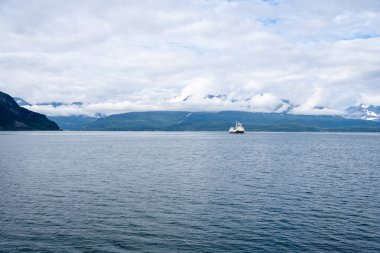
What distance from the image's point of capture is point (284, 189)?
78.5 m

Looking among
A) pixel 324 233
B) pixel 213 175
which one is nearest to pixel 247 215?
pixel 324 233

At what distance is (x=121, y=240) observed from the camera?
4556 cm

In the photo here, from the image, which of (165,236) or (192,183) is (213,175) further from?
(165,236)

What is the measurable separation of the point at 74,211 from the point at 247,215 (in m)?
Answer: 27.5

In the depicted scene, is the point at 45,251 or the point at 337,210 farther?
the point at 337,210

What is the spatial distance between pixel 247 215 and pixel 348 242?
1594 cm

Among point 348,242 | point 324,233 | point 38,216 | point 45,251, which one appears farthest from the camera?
point 38,216

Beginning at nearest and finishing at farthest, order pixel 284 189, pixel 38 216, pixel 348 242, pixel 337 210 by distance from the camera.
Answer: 1. pixel 348 242
2. pixel 38 216
3. pixel 337 210
4. pixel 284 189

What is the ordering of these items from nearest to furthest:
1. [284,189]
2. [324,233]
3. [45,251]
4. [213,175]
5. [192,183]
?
1. [45,251]
2. [324,233]
3. [284,189]
4. [192,183]
5. [213,175]

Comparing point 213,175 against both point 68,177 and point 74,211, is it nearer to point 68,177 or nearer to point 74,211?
point 68,177

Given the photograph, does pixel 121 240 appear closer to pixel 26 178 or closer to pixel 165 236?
pixel 165 236

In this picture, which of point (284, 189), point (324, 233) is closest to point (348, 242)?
point (324, 233)

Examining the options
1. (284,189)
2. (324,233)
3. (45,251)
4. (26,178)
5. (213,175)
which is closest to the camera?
(45,251)

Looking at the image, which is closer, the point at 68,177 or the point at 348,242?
the point at 348,242
